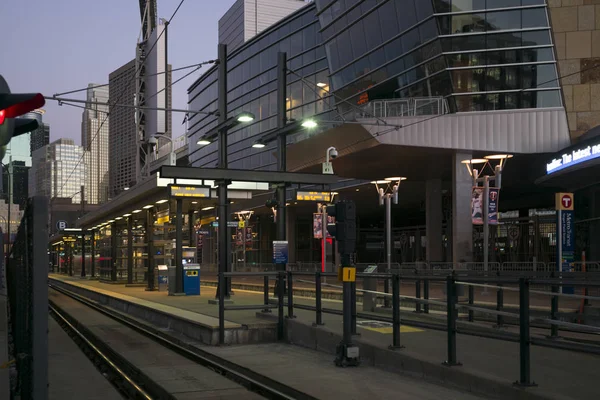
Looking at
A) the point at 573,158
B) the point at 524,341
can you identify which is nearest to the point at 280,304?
the point at 524,341

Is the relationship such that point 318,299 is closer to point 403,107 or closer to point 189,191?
point 189,191

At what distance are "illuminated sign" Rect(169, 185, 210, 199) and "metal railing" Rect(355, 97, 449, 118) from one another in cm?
991

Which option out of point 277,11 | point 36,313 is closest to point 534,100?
point 36,313

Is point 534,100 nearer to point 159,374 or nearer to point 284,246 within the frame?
point 284,246

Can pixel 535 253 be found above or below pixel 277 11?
below

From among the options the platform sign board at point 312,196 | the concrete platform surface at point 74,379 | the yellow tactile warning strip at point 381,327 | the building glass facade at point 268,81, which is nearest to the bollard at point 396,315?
the yellow tactile warning strip at point 381,327

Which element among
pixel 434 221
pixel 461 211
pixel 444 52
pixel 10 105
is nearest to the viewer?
pixel 10 105

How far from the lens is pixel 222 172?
20078 millimetres

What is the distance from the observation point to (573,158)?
28.5m

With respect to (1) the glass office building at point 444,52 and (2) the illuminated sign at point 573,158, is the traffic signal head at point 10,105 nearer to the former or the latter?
(1) the glass office building at point 444,52

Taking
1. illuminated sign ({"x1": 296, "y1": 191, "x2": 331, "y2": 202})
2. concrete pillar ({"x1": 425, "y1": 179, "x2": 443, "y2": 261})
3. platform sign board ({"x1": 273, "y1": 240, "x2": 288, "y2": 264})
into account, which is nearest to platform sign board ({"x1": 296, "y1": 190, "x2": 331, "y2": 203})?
illuminated sign ({"x1": 296, "y1": 191, "x2": 331, "y2": 202})

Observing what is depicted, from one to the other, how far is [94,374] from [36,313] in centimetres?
642

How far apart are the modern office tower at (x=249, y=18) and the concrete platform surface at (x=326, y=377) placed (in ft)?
256

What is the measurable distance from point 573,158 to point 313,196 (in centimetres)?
1108
